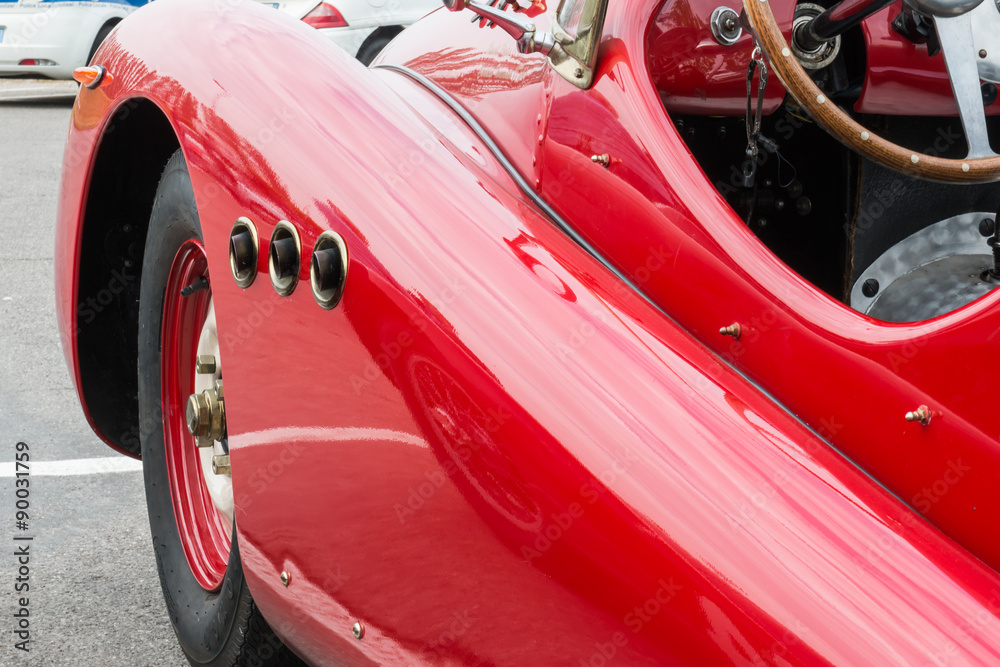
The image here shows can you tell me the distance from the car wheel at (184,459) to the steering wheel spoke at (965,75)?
4.10ft

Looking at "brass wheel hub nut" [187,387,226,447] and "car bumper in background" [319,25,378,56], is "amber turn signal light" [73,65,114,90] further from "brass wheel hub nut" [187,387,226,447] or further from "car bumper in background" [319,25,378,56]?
"car bumper in background" [319,25,378,56]

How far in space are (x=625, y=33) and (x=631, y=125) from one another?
160 mm

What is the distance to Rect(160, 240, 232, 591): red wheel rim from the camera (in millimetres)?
2129

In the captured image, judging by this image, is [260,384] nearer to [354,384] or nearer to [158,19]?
[354,384]

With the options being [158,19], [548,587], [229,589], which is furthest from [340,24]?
[548,587]

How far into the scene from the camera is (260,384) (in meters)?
1.61

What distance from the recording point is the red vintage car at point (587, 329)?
108 cm

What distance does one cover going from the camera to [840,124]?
1371 mm

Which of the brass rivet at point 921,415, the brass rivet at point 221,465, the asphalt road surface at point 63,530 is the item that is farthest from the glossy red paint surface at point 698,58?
the asphalt road surface at point 63,530

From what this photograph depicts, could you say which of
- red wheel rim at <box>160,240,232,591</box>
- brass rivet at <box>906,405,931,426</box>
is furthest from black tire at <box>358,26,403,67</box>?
brass rivet at <box>906,405,931,426</box>

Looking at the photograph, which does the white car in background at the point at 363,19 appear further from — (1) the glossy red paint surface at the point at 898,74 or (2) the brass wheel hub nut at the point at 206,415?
(1) the glossy red paint surface at the point at 898,74

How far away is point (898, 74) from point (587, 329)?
874 millimetres

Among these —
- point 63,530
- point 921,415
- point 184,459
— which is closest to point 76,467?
point 63,530

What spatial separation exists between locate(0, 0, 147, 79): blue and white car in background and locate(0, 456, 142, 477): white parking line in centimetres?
828
